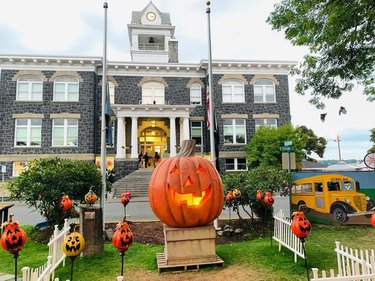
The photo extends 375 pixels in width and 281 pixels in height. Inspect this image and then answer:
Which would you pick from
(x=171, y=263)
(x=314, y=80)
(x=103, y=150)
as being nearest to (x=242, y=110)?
(x=314, y=80)

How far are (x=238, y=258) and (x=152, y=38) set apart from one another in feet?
94.2

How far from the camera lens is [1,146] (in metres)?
24.5

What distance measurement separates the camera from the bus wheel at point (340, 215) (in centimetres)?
995

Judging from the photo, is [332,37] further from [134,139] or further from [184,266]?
[134,139]

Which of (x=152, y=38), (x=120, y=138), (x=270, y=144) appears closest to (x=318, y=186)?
(x=270, y=144)

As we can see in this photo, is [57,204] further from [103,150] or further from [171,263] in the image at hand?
[171,263]

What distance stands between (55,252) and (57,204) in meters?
3.34

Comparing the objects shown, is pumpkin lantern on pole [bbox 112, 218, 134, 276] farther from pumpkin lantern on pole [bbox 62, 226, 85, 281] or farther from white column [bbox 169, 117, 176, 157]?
white column [bbox 169, 117, 176, 157]

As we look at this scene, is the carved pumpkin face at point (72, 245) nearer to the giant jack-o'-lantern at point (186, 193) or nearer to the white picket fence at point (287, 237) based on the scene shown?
the giant jack-o'-lantern at point (186, 193)

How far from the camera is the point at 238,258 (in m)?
6.60

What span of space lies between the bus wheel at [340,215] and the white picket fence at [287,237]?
3.94m

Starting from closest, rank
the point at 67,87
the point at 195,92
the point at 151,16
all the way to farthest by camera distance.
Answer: the point at 67,87
the point at 195,92
the point at 151,16

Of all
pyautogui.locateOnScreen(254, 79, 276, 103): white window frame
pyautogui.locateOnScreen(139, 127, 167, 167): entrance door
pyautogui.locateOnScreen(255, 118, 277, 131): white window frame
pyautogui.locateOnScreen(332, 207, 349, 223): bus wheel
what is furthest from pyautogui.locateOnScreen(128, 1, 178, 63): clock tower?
pyautogui.locateOnScreen(332, 207, 349, 223): bus wheel

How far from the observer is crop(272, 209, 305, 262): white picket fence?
6.14 meters
